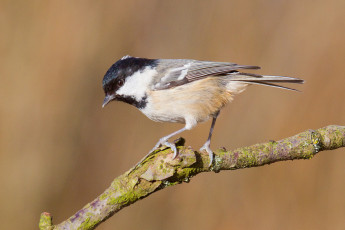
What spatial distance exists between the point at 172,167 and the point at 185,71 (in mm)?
1154

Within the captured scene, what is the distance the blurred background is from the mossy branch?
1.86m

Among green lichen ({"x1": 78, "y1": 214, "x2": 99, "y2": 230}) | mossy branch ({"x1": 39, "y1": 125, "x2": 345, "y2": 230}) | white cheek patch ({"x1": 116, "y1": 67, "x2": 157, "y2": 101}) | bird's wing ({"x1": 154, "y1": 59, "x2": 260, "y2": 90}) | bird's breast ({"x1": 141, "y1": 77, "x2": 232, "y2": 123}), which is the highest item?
bird's wing ({"x1": 154, "y1": 59, "x2": 260, "y2": 90})

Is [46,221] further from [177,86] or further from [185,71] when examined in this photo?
[185,71]

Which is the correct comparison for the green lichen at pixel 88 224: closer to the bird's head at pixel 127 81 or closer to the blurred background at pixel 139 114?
the bird's head at pixel 127 81

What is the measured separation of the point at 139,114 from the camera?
4.27 meters

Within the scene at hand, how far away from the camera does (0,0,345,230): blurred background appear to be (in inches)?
157

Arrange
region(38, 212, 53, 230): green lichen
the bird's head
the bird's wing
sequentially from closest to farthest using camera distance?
region(38, 212, 53, 230): green lichen → the bird's head → the bird's wing

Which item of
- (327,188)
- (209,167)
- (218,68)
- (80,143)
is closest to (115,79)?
(218,68)

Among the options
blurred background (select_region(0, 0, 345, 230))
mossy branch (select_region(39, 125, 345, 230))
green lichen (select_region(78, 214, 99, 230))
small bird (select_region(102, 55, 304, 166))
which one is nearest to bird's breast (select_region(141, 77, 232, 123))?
small bird (select_region(102, 55, 304, 166))

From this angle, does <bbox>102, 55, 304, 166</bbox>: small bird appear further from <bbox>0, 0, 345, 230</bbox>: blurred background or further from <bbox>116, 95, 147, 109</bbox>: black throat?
<bbox>0, 0, 345, 230</bbox>: blurred background

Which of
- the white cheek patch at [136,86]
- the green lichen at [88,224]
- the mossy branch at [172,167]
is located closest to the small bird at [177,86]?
the white cheek patch at [136,86]

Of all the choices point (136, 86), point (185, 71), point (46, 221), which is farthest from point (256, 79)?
point (46, 221)

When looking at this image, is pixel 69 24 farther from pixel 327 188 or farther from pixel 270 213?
pixel 327 188

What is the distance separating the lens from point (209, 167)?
2.03 metres
